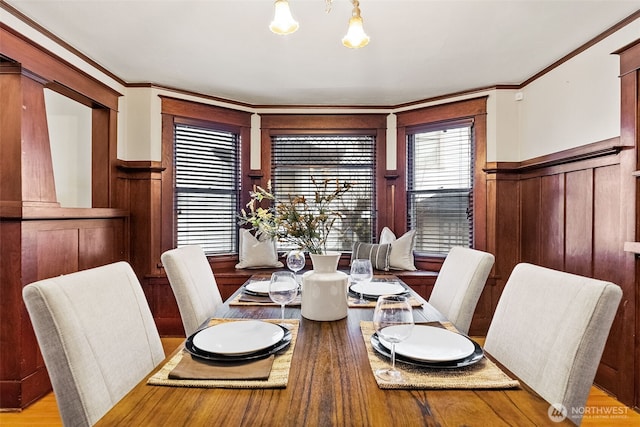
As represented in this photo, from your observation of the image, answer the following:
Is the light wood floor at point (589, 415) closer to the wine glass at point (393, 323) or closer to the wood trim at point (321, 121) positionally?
the wine glass at point (393, 323)

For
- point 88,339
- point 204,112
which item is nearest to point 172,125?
point 204,112

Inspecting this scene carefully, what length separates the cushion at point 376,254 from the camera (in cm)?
367

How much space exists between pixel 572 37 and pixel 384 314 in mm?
2700

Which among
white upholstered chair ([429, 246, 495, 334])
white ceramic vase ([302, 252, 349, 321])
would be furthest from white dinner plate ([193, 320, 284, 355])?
white upholstered chair ([429, 246, 495, 334])

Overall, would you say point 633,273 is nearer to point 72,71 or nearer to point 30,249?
point 30,249

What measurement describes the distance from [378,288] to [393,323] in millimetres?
969

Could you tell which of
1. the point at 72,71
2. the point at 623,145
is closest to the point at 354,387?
the point at 623,145

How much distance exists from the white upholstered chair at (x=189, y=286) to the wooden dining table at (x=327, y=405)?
80cm

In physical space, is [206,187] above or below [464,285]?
above

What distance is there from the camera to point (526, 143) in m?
3.41

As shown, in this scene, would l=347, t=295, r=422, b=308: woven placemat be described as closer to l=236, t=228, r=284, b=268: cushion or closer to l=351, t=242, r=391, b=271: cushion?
l=351, t=242, r=391, b=271: cushion

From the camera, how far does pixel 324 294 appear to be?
1459mm

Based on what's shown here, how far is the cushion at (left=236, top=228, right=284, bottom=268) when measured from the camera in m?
3.78

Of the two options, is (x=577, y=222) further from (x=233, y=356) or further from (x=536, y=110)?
(x=233, y=356)
